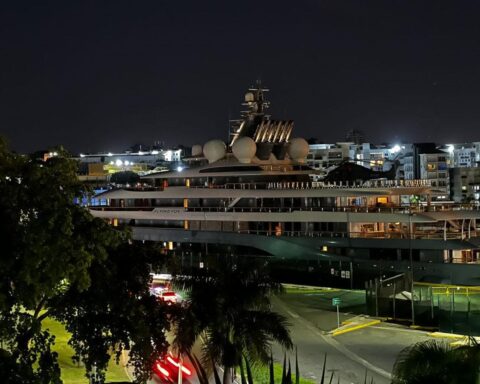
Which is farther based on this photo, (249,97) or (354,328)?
(249,97)

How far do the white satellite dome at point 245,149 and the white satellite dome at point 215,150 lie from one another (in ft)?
8.54

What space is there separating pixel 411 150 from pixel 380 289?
4341 inches

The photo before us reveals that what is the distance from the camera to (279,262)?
1666 inches

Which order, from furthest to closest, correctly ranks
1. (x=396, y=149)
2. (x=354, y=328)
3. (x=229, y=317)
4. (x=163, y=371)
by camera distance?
(x=396, y=149), (x=354, y=328), (x=163, y=371), (x=229, y=317)

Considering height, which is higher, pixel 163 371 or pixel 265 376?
pixel 163 371

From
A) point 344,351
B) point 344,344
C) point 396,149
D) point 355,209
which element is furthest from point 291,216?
point 396,149

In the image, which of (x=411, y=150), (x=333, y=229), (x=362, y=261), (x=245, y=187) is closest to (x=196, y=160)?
(x=245, y=187)

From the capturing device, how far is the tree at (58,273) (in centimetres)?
983

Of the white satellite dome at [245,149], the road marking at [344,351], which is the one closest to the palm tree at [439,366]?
the road marking at [344,351]

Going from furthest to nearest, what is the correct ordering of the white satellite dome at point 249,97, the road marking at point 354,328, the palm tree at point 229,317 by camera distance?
the white satellite dome at point 249,97
the road marking at point 354,328
the palm tree at point 229,317

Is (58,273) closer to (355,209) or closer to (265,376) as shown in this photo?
(265,376)

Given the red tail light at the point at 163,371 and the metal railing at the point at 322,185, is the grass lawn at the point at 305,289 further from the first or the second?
the red tail light at the point at 163,371

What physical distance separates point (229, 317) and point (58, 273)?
5.72m

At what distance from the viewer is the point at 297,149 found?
174ft
